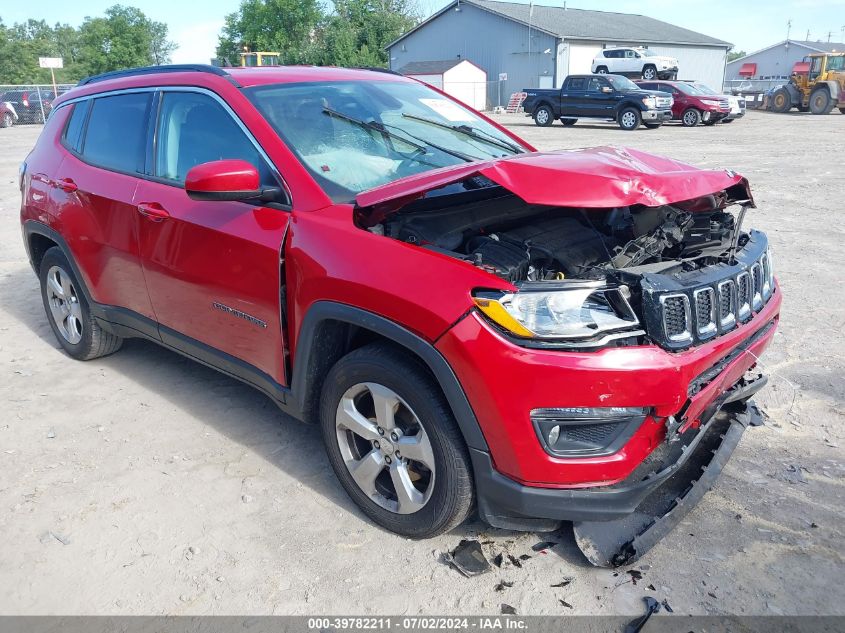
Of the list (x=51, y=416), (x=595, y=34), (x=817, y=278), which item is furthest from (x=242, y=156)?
(x=595, y=34)

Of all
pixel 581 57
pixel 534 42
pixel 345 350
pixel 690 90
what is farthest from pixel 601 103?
pixel 345 350

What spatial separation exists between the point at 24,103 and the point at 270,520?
118 ft

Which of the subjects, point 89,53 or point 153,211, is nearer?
point 153,211

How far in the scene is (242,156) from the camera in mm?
3285

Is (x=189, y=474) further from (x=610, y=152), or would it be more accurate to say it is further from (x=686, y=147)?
(x=686, y=147)

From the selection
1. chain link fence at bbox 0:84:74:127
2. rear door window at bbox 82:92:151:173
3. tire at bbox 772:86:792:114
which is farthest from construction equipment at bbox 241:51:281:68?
tire at bbox 772:86:792:114

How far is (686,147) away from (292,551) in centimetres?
1668

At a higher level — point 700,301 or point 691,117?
point 691,117

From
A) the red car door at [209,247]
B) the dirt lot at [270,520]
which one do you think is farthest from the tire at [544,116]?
the red car door at [209,247]

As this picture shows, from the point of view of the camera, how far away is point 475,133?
3975 mm

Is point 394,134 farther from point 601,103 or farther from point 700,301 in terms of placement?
point 601,103

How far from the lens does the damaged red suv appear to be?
239 cm

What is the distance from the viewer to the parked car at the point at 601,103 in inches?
913

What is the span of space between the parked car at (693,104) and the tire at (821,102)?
8988mm
